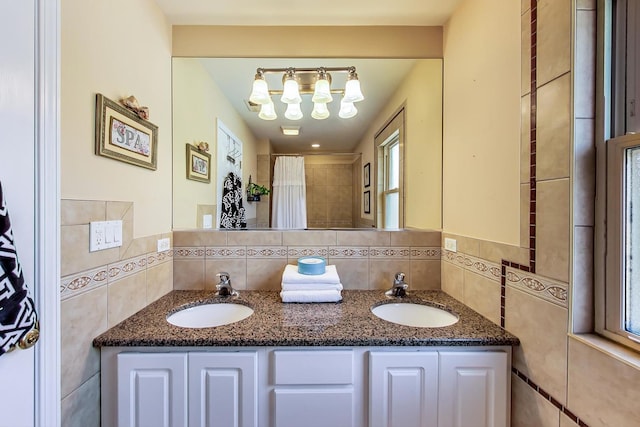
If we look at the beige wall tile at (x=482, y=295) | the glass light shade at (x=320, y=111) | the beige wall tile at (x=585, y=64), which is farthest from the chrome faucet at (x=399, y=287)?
the glass light shade at (x=320, y=111)

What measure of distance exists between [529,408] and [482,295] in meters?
0.40

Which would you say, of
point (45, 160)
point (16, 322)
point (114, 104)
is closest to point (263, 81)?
point (114, 104)

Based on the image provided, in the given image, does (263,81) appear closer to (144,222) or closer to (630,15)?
(144,222)

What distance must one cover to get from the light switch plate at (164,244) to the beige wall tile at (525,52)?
67.3 inches

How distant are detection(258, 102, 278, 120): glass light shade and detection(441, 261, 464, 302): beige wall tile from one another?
1.36 metres

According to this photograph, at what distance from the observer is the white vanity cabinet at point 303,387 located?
3.18 ft

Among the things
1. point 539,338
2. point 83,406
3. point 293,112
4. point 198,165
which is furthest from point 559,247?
point 198,165

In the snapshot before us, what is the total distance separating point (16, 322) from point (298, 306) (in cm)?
92

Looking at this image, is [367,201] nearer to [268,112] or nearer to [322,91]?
[322,91]

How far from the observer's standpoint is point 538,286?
88 centimetres

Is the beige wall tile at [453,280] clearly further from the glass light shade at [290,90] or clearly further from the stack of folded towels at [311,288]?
the glass light shade at [290,90]

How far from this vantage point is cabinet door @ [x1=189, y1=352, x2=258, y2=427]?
97 centimetres

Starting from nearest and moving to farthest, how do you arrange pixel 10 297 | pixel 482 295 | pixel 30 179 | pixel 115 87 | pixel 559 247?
pixel 10 297 < pixel 30 179 < pixel 559 247 < pixel 115 87 < pixel 482 295

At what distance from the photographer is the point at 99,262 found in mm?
973
